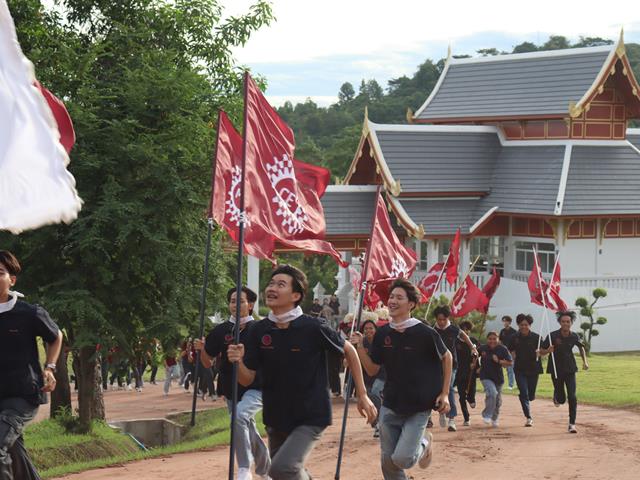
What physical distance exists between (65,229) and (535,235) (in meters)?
22.6

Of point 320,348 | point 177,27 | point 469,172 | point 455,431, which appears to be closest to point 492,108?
point 469,172

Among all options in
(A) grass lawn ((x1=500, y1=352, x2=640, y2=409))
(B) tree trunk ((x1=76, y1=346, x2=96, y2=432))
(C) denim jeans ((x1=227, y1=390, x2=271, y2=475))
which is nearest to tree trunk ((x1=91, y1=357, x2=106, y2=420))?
(B) tree trunk ((x1=76, y1=346, x2=96, y2=432))

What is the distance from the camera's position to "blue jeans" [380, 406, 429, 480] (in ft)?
32.1

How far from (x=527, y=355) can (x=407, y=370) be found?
299 inches

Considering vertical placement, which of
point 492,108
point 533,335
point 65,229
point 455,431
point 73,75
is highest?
point 492,108

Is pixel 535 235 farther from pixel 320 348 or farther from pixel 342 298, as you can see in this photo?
pixel 320 348

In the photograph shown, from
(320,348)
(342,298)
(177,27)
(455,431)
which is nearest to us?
(320,348)

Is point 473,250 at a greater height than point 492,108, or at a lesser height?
lesser

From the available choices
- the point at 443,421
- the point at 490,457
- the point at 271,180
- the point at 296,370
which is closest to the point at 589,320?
the point at 443,421

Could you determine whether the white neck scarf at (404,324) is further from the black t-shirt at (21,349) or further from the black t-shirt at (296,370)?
the black t-shirt at (21,349)

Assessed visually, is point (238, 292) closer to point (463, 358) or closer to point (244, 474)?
point (244, 474)

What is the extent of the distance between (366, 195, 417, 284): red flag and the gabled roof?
23.7m

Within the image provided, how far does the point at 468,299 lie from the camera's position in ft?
75.7

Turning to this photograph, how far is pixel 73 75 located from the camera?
17250mm
